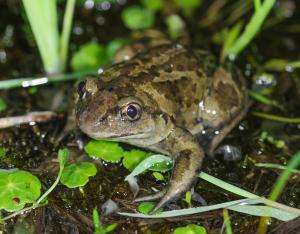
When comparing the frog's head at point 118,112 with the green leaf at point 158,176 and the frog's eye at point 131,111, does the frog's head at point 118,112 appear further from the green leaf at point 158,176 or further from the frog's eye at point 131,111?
the green leaf at point 158,176

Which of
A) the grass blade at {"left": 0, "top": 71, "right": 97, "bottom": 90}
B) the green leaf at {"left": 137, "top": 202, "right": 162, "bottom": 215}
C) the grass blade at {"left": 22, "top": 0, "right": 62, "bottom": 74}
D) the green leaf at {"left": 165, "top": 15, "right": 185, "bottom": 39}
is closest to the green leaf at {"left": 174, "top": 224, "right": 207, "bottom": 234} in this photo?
the green leaf at {"left": 137, "top": 202, "right": 162, "bottom": 215}

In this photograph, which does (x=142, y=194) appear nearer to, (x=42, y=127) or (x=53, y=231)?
(x=53, y=231)

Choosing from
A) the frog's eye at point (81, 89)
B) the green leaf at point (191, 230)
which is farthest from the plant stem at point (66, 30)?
the green leaf at point (191, 230)

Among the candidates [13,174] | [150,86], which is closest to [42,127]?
[13,174]

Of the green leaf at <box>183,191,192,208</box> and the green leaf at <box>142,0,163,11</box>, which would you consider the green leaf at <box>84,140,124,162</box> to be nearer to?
the green leaf at <box>183,191,192,208</box>

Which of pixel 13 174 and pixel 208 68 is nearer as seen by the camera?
pixel 13 174
